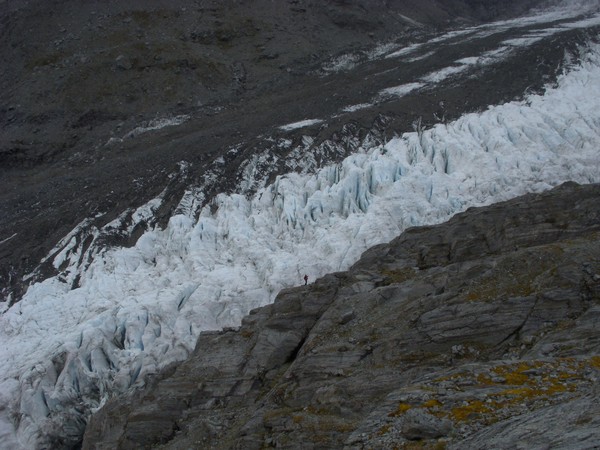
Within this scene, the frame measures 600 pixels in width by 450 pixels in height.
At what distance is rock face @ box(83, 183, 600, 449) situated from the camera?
26.5 ft

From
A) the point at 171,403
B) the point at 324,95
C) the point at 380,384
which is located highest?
the point at 324,95

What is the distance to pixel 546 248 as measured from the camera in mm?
12539

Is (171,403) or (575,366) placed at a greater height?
(575,366)

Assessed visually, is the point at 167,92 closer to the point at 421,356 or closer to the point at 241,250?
the point at 241,250

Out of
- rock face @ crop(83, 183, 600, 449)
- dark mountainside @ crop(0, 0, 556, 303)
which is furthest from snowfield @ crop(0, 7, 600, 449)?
rock face @ crop(83, 183, 600, 449)

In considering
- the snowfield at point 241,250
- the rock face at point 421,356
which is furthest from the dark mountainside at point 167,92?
the rock face at point 421,356

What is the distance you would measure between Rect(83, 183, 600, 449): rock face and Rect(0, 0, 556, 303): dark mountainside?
8972mm

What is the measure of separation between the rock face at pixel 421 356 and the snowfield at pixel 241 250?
2.24 meters

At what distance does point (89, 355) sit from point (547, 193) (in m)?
14.2

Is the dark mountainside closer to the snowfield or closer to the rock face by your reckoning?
the snowfield

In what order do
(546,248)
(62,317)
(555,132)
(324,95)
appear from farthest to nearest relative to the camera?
(324,95)
(555,132)
(62,317)
(546,248)

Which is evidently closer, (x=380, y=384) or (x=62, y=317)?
(x=380, y=384)

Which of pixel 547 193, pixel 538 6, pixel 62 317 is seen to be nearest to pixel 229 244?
pixel 62 317

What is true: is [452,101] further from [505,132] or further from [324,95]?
[324,95]
